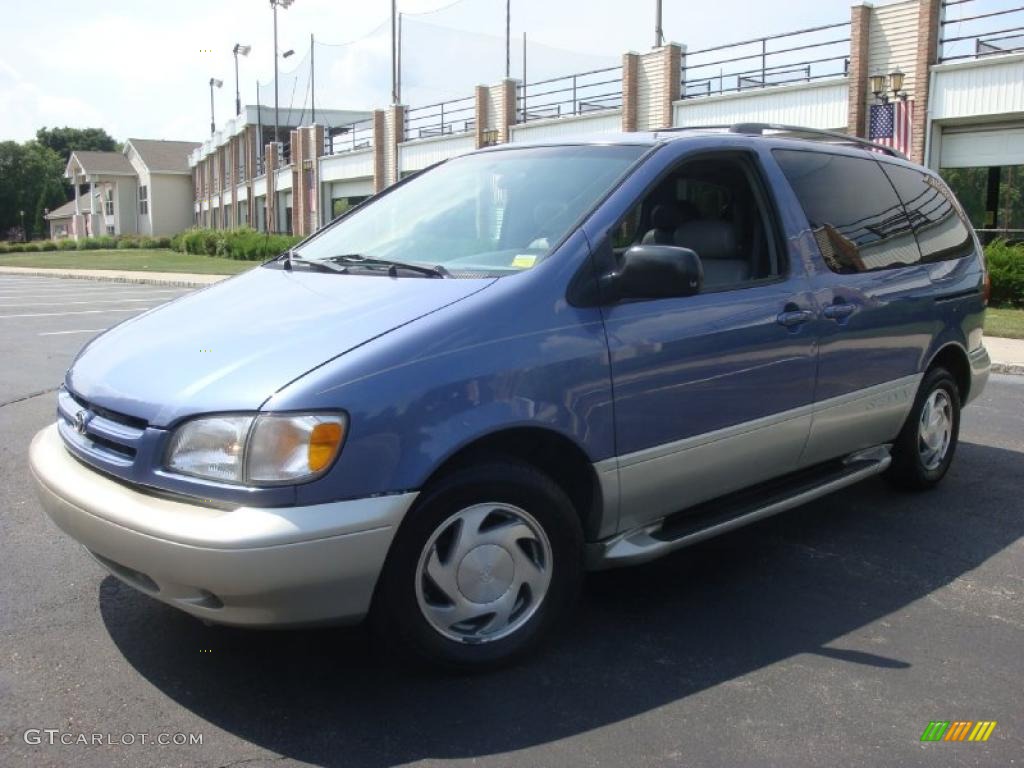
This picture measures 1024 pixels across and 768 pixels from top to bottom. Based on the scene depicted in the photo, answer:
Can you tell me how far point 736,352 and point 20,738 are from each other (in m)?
2.79

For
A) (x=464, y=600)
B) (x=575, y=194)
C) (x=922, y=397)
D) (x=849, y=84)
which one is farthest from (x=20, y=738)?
(x=849, y=84)

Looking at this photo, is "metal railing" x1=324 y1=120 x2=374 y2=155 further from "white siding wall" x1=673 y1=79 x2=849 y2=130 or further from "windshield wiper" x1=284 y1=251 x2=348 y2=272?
"windshield wiper" x1=284 y1=251 x2=348 y2=272

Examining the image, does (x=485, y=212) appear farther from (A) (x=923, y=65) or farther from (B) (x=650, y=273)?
(A) (x=923, y=65)

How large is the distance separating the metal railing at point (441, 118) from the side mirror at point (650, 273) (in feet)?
116

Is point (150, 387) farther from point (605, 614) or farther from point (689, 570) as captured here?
point (689, 570)

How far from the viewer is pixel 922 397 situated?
5.23 m

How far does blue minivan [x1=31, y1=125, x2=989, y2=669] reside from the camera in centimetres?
285

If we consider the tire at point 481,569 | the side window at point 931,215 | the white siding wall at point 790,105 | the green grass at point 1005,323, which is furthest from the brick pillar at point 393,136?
the tire at point 481,569

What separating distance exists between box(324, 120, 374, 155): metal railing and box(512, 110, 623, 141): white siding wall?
10940 mm

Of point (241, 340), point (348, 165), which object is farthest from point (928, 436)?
point (348, 165)

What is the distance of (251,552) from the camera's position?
271 centimetres

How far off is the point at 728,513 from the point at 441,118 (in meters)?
38.3

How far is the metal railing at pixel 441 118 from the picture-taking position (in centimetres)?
3831

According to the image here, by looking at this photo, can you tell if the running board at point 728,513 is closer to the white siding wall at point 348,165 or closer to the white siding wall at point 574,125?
the white siding wall at point 574,125
